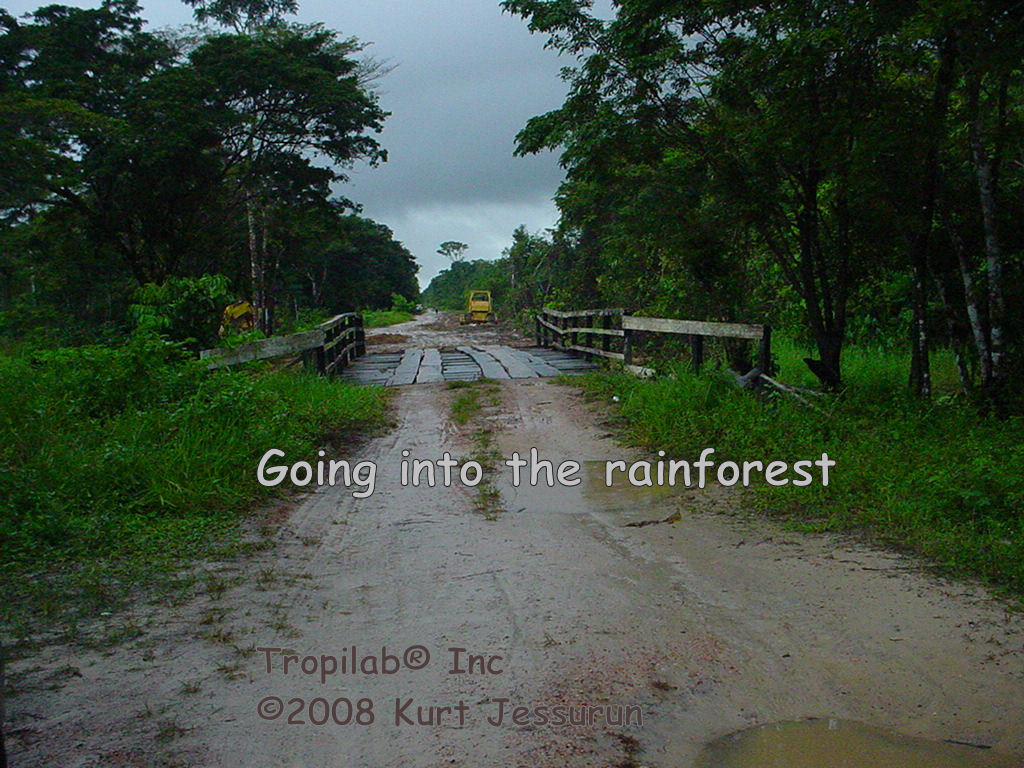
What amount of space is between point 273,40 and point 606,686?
23885 mm

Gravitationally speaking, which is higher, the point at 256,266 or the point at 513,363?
the point at 256,266

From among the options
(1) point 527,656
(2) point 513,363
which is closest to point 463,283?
(2) point 513,363

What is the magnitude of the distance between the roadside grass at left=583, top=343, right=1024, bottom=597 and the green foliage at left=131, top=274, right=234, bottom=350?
5.76 metres

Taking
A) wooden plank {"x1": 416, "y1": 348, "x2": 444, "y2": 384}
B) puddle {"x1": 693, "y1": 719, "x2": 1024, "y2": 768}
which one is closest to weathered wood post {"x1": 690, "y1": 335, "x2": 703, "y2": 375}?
wooden plank {"x1": 416, "y1": 348, "x2": 444, "y2": 384}

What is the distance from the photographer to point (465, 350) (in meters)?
21.0

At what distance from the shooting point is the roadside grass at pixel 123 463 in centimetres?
469

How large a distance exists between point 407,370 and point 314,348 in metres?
3.29

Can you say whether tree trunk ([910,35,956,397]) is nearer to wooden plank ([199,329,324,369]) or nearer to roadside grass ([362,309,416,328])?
wooden plank ([199,329,324,369])

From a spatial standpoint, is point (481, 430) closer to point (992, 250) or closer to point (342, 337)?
point (992, 250)

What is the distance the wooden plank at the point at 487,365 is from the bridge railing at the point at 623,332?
1.76 m

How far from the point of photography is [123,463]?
20.2ft

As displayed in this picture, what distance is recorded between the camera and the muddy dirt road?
2977 millimetres

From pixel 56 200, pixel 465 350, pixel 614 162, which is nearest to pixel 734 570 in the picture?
pixel 614 162

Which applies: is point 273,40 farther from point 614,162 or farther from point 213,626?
point 213,626
